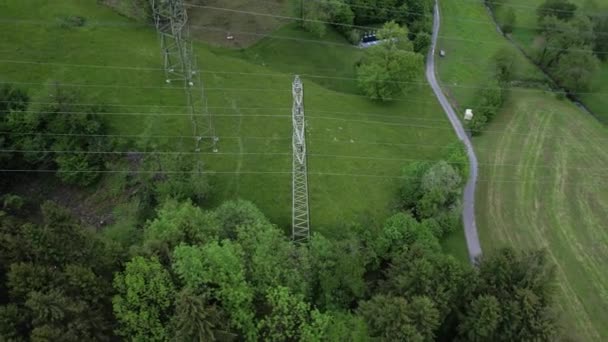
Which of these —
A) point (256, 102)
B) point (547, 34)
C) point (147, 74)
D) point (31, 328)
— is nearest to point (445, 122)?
point (256, 102)

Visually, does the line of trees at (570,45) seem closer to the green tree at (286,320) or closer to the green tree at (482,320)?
the green tree at (482,320)

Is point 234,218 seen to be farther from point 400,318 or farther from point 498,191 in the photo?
point 498,191

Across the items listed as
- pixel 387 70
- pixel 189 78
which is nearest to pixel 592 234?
pixel 387 70

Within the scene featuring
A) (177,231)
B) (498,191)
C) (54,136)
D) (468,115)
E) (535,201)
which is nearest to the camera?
(177,231)

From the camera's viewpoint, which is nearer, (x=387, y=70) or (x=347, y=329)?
(x=347, y=329)

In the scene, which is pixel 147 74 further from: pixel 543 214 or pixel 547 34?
pixel 547 34

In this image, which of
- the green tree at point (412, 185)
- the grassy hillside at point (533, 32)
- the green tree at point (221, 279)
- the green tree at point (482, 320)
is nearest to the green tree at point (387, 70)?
the green tree at point (412, 185)
